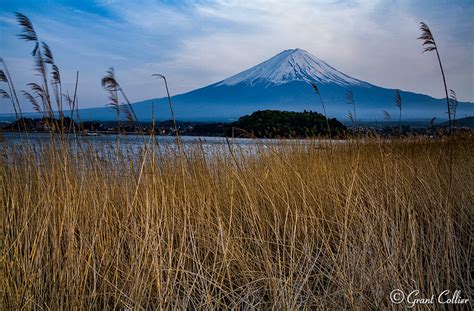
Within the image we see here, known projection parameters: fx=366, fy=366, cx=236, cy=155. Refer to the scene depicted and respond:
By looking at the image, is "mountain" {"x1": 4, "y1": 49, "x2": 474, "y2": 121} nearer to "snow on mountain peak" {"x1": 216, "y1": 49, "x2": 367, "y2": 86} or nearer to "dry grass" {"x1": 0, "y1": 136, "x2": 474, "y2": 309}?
"snow on mountain peak" {"x1": 216, "y1": 49, "x2": 367, "y2": 86}

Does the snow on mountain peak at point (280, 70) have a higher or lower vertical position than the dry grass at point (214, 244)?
higher

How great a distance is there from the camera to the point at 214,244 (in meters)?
2.66

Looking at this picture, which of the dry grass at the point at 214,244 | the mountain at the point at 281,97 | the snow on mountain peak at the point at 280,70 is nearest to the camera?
the dry grass at the point at 214,244

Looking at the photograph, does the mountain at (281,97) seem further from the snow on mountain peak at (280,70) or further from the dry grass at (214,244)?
the dry grass at (214,244)

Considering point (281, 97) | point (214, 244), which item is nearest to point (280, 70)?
point (281, 97)

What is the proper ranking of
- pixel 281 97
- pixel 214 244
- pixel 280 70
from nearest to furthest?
pixel 214 244 < pixel 281 97 < pixel 280 70

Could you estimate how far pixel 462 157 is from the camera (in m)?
5.14

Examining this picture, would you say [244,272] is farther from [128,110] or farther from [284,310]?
[128,110]

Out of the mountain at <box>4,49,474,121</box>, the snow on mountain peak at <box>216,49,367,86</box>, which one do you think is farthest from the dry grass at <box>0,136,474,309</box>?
the mountain at <box>4,49,474,121</box>

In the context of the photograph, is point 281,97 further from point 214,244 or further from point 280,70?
point 214,244

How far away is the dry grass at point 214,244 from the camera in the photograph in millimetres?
2021

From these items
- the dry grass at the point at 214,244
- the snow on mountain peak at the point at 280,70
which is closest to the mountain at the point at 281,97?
the snow on mountain peak at the point at 280,70

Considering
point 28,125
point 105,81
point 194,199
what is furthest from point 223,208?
point 28,125

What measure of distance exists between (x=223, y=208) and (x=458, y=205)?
2.27 m
